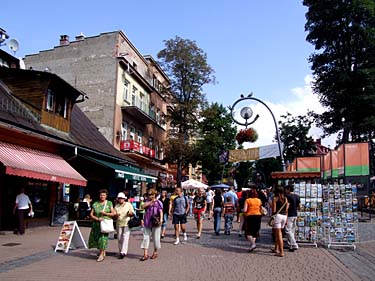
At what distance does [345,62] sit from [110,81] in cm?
1838

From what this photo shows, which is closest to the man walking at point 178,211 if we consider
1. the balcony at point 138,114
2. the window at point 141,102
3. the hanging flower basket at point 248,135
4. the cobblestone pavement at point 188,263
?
the cobblestone pavement at point 188,263

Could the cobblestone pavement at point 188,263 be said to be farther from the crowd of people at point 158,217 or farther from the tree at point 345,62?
the tree at point 345,62

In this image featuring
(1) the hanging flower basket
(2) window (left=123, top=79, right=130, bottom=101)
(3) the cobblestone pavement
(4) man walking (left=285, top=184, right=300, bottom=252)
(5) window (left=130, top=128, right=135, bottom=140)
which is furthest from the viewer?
(5) window (left=130, top=128, right=135, bottom=140)

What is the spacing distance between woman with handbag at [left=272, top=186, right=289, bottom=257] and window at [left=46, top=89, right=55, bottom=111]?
11.0 metres

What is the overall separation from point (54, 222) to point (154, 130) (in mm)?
24530

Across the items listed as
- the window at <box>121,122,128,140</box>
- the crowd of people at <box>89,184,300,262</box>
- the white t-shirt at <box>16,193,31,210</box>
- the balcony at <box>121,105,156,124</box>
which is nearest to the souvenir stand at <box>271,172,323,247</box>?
the crowd of people at <box>89,184,300,262</box>

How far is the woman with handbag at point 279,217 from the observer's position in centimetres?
1013

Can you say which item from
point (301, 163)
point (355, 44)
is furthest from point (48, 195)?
point (355, 44)

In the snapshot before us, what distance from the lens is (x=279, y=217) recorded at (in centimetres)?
1038

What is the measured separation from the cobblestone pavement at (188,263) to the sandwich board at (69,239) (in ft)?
0.85

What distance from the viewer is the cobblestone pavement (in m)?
7.54

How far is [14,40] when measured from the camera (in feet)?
66.8

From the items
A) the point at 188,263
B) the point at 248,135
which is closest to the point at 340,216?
the point at 188,263

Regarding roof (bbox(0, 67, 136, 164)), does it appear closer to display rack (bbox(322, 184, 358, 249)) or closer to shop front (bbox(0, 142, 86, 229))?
shop front (bbox(0, 142, 86, 229))
